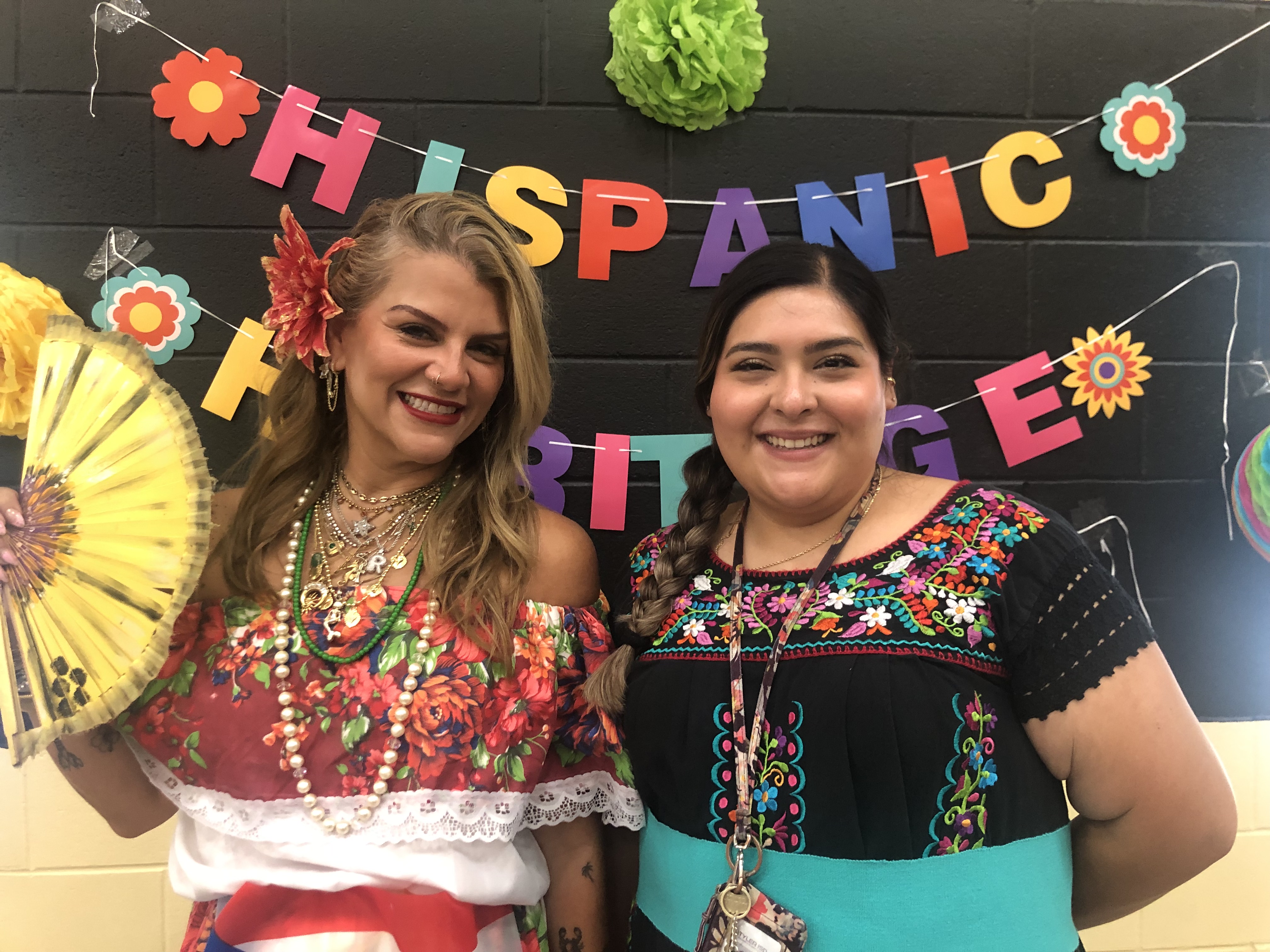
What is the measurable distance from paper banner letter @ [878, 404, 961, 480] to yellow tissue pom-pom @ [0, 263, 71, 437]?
1763 millimetres

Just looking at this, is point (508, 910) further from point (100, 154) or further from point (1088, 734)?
point (100, 154)

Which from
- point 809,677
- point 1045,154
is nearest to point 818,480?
point 809,677

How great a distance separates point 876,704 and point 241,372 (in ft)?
4.63

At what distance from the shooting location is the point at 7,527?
988 mm

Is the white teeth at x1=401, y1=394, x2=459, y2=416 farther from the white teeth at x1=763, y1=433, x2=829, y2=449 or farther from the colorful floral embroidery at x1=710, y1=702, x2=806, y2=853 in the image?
the colorful floral embroidery at x1=710, y1=702, x2=806, y2=853

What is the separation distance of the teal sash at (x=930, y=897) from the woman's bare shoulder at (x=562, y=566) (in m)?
0.45

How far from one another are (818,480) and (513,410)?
1.77 feet

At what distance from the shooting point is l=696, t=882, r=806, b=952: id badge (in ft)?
3.26

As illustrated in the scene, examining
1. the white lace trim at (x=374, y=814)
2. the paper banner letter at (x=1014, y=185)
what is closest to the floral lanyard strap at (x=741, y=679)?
the white lace trim at (x=374, y=814)

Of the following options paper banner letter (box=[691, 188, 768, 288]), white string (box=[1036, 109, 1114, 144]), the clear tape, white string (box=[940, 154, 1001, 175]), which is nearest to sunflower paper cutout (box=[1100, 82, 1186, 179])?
white string (box=[1036, 109, 1114, 144])

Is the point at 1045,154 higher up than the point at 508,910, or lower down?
higher up

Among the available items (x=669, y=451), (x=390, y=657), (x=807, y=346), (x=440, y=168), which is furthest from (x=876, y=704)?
(x=440, y=168)

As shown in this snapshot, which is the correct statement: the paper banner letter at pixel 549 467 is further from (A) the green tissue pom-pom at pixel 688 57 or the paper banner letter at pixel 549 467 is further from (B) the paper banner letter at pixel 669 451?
(A) the green tissue pom-pom at pixel 688 57

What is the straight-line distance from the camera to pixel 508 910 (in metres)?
1.18
